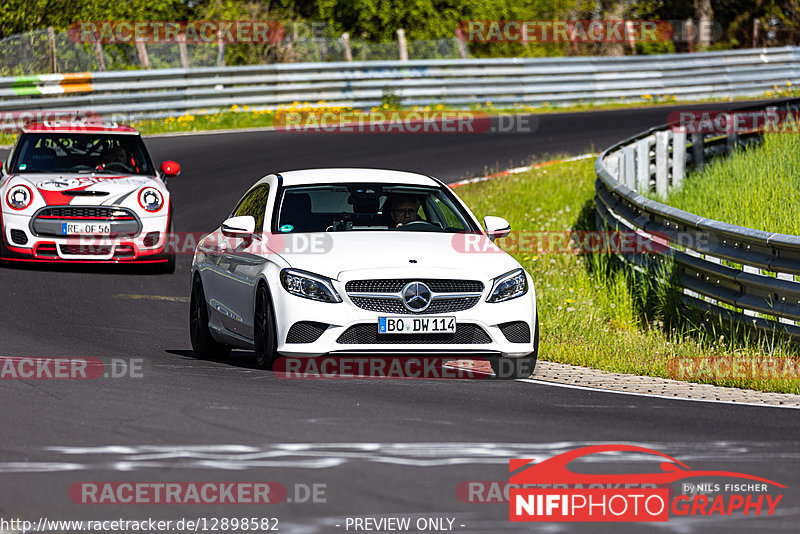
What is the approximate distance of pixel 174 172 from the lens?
621 inches

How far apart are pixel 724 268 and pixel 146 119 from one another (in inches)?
692

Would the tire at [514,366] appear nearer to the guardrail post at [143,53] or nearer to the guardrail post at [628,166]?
the guardrail post at [628,166]

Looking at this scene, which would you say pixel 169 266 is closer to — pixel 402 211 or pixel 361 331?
pixel 402 211

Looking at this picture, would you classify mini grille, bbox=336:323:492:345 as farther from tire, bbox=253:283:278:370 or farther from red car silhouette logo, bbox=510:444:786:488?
red car silhouette logo, bbox=510:444:786:488

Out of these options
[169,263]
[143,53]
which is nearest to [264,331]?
[169,263]

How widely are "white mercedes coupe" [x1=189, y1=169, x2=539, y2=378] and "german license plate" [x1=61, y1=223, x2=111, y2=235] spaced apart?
15.4 feet

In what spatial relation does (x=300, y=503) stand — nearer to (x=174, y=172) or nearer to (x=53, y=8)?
(x=174, y=172)

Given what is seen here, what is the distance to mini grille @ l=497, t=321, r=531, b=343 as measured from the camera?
30.8 ft

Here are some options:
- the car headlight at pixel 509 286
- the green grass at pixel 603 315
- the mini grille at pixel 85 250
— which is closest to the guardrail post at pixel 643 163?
the green grass at pixel 603 315

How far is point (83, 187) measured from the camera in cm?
1490

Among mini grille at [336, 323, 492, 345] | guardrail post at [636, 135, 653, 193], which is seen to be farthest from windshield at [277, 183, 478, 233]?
guardrail post at [636, 135, 653, 193]

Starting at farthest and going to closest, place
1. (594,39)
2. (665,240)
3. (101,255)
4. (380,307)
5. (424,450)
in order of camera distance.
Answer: (594,39)
(101,255)
(665,240)
(380,307)
(424,450)

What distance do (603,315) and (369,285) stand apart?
15.4 ft

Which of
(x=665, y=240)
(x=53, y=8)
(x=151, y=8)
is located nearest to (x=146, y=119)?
(x=53, y=8)
